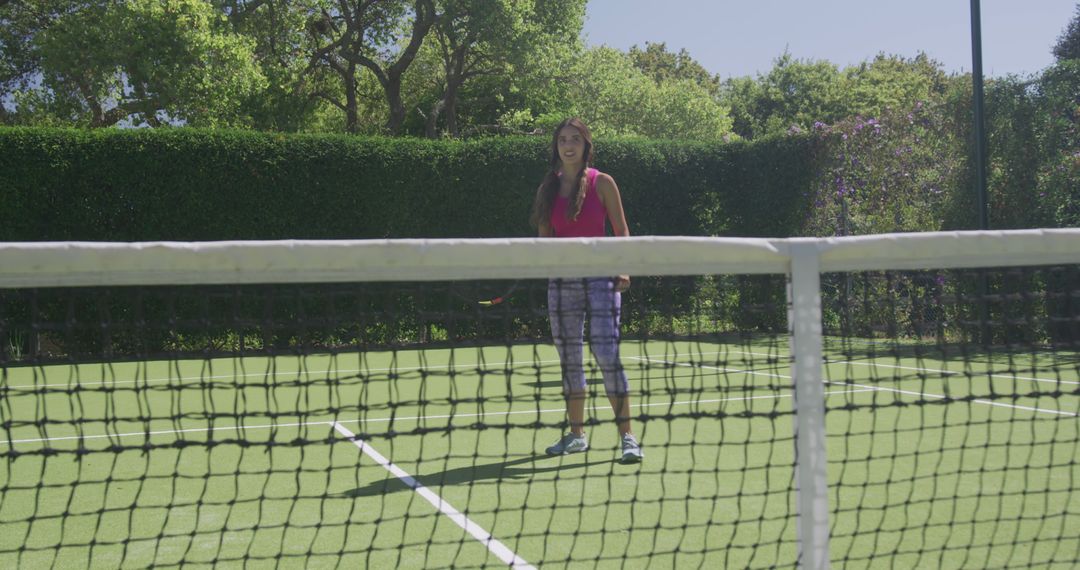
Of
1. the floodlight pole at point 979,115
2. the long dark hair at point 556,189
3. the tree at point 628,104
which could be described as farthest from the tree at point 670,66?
the long dark hair at point 556,189

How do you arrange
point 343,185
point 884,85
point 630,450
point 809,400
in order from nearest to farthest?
point 809,400 → point 630,450 → point 343,185 → point 884,85

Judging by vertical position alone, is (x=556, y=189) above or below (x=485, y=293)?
above

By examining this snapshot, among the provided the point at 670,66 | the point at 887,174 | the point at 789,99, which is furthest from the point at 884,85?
the point at 887,174

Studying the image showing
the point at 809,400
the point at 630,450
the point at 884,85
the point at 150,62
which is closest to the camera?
the point at 809,400

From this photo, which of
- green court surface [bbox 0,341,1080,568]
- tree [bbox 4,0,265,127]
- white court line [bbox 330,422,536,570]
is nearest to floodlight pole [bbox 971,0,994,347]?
green court surface [bbox 0,341,1080,568]

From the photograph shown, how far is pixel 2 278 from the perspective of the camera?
2113mm

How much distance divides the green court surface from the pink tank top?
2.19 ft

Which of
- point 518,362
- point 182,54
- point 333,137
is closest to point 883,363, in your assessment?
point 518,362

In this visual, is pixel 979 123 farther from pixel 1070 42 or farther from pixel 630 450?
pixel 1070 42

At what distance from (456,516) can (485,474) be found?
797 mm

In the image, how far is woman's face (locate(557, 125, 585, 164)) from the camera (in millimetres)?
4703

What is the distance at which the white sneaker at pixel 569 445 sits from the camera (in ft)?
15.4

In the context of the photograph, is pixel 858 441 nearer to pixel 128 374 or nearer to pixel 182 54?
pixel 128 374

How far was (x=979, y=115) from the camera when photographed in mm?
10945
